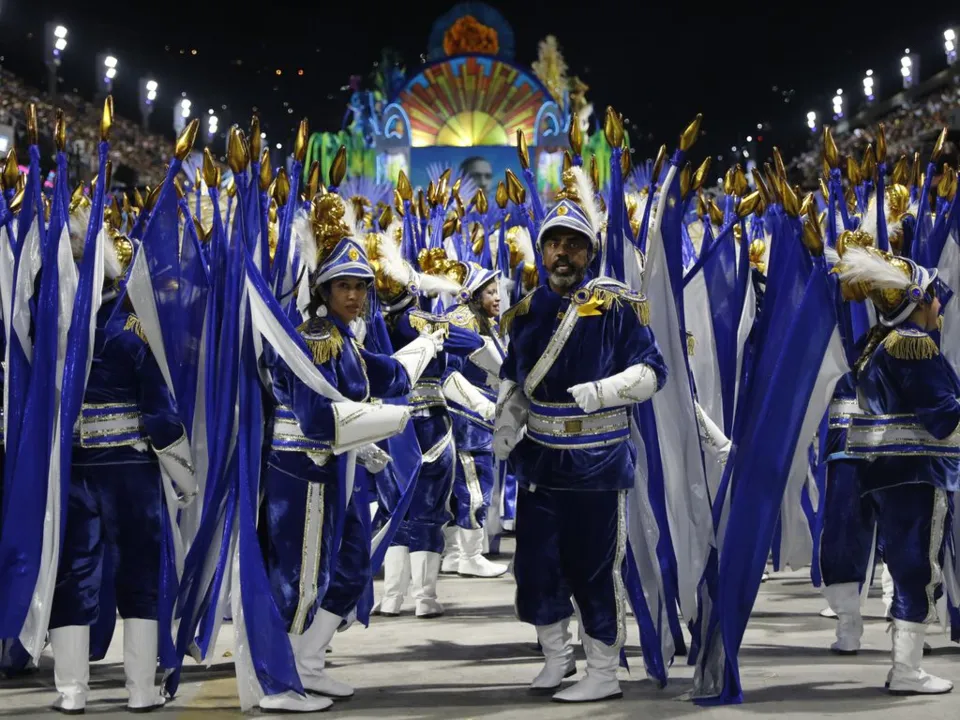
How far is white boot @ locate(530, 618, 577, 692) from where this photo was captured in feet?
17.7

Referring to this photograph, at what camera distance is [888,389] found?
18.2 ft

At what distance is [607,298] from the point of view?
5.35 m

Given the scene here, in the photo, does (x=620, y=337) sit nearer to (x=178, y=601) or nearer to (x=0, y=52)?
(x=178, y=601)

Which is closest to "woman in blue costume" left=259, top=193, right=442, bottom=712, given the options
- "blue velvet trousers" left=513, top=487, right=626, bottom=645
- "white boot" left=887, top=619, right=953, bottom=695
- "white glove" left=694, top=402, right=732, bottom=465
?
"blue velvet trousers" left=513, top=487, right=626, bottom=645

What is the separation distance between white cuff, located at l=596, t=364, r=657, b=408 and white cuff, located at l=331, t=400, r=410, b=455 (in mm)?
796

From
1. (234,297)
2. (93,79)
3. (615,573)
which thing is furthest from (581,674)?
(93,79)

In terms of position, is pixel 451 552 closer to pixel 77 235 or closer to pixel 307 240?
pixel 307 240

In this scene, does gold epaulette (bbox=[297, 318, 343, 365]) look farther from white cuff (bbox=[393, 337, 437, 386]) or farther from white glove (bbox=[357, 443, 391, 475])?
white glove (bbox=[357, 443, 391, 475])

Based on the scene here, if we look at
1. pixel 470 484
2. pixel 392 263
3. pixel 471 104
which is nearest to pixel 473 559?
pixel 470 484

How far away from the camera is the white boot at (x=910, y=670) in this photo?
5.26 metres

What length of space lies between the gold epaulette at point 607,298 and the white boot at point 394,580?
2.60m

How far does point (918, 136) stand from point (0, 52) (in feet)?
59.1

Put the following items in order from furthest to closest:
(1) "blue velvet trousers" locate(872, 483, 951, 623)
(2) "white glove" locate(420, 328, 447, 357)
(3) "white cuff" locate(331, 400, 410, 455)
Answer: (2) "white glove" locate(420, 328, 447, 357), (1) "blue velvet trousers" locate(872, 483, 951, 623), (3) "white cuff" locate(331, 400, 410, 455)

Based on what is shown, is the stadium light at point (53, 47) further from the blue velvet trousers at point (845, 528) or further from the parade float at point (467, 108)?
the blue velvet trousers at point (845, 528)
